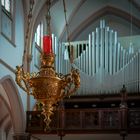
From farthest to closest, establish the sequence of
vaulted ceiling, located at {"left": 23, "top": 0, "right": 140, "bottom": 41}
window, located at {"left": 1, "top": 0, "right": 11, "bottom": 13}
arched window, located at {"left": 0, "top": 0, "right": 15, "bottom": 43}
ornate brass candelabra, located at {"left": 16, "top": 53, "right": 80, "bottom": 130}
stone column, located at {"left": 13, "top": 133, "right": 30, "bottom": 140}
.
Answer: vaulted ceiling, located at {"left": 23, "top": 0, "right": 140, "bottom": 41} → stone column, located at {"left": 13, "top": 133, "right": 30, "bottom": 140} → window, located at {"left": 1, "top": 0, "right": 11, "bottom": 13} → arched window, located at {"left": 0, "top": 0, "right": 15, "bottom": 43} → ornate brass candelabra, located at {"left": 16, "top": 53, "right": 80, "bottom": 130}

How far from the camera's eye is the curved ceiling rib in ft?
81.7

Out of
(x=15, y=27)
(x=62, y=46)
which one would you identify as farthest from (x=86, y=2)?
(x=15, y=27)

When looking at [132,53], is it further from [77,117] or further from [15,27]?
[15,27]

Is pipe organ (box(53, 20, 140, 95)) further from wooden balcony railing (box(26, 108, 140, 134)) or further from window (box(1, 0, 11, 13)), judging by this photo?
window (box(1, 0, 11, 13))

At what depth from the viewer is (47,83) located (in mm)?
7414

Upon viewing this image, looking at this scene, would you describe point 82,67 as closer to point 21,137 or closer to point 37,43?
point 37,43

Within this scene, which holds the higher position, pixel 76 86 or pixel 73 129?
pixel 76 86

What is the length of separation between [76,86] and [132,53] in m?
15.2

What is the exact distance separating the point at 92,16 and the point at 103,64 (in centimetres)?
397

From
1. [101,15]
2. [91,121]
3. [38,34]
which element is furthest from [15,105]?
[101,15]

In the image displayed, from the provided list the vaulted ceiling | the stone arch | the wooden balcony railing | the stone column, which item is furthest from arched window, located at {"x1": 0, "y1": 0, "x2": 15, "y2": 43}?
the vaulted ceiling

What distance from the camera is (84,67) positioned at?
23.1 metres

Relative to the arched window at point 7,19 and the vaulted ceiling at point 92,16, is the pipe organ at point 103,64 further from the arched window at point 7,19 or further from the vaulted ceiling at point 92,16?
the arched window at point 7,19

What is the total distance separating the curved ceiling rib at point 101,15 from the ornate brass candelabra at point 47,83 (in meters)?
17.7
